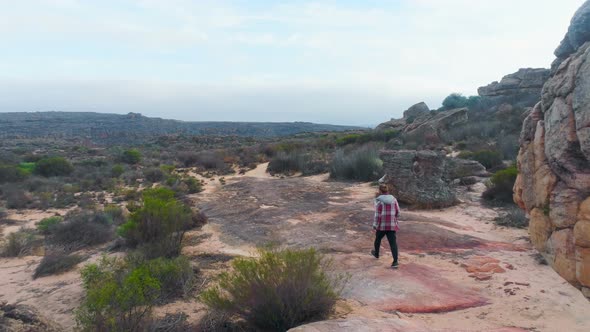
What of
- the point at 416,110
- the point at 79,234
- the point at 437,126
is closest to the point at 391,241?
the point at 79,234

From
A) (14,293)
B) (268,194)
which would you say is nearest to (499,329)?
(14,293)

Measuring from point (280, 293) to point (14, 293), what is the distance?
4.63m

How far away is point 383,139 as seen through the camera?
97.8 feet

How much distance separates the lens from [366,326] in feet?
14.0

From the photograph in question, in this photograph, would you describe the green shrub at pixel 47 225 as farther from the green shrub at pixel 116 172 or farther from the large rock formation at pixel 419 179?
the green shrub at pixel 116 172

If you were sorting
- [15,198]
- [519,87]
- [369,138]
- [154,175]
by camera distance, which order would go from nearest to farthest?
[15,198] → [154,175] → [369,138] → [519,87]

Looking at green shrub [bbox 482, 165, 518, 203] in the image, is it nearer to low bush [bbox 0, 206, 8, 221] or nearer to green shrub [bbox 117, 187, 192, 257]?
green shrub [bbox 117, 187, 192, 257]

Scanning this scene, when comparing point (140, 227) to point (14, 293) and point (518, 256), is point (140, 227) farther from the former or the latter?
point (518, 256)

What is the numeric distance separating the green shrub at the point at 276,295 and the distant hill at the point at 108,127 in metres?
58.6

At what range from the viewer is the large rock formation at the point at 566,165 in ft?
11.4

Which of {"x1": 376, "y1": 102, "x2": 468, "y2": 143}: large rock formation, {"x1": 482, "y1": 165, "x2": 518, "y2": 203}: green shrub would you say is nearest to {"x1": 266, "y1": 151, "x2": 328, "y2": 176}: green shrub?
{"x1": 482, "y1": 165, "x2": 518, "y2": 203}: green shrub

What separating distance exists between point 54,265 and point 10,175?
41.5 feet

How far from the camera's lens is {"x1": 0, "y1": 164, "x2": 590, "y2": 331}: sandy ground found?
4.93m

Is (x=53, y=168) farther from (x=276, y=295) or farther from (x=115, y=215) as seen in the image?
(x=276, y=295)
